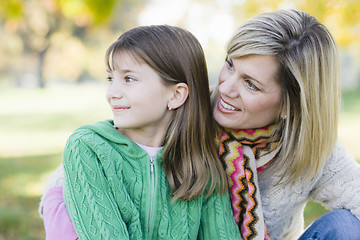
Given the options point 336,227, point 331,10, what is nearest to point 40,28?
point 331,10

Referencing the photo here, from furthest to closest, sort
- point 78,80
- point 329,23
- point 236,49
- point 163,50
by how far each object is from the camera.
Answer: point 78,80
point 329,23
point 236,49
point 163,50

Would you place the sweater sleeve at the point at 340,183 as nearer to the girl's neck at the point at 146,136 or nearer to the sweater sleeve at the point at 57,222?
the girl's neck at the point at 146,136

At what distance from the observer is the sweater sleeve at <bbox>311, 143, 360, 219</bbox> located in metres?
2.24

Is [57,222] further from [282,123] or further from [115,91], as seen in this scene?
[282,123]

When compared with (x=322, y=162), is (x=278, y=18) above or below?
above

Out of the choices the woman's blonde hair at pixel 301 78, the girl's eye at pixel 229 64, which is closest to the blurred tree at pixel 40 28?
the girl's eye at pixel 229 64

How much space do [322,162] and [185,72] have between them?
2.65 ft

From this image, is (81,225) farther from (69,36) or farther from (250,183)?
(69,36)

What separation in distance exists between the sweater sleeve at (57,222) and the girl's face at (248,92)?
0.81 m

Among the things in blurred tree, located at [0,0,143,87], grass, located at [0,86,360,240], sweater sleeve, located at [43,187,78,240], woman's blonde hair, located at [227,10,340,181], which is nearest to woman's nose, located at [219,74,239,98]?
woman's blonde hair, located at [227,10,340,181]

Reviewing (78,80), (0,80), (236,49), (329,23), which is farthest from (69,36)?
(236,49)

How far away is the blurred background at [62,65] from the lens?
417 cm

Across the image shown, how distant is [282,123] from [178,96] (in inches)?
22.2

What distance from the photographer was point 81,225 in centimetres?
182
